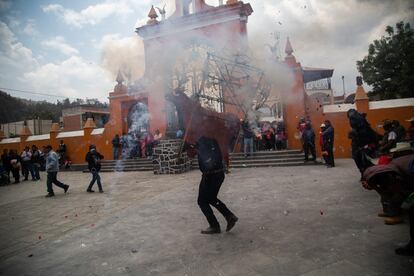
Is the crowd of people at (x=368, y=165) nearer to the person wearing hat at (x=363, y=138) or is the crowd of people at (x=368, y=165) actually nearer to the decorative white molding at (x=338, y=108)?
the person wearing hat at (x=363, y=138)

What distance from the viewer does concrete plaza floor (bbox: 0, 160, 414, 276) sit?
9.68ft

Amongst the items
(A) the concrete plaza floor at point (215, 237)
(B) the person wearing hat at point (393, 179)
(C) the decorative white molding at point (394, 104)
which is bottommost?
(A) the concrete plaza floor at point (215, 237)

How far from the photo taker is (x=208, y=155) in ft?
13.2

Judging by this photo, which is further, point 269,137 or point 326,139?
point 269,137

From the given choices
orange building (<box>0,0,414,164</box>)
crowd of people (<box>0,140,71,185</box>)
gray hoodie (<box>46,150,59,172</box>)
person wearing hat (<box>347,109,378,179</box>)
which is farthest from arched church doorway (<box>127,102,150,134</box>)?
person wearing hat (<box>347,109,378,179</box>)

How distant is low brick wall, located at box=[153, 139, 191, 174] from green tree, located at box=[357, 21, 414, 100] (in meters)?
20.3

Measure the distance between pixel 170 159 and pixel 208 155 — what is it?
26.1ft

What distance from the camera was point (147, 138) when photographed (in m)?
15.5

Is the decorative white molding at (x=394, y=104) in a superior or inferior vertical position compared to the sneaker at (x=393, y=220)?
superior

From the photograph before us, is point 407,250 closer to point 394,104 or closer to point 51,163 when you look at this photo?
point 51,163

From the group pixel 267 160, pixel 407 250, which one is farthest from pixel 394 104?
pixel 407 250

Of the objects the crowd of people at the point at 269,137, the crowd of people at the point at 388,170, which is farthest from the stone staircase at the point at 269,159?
the crowd of people at the point at 388,170

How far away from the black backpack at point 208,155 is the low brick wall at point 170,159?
7.50 meters

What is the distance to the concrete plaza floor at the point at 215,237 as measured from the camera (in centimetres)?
295
